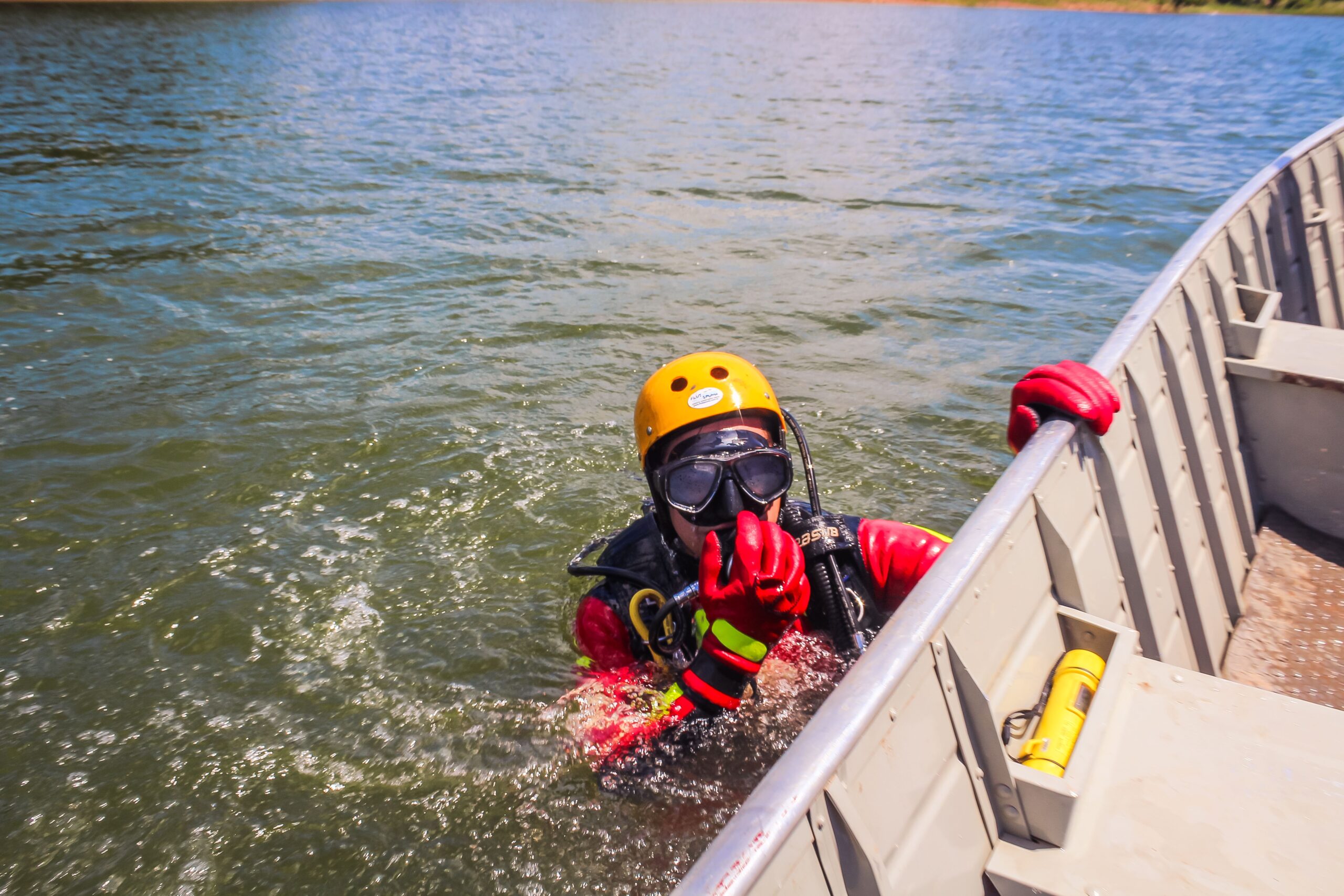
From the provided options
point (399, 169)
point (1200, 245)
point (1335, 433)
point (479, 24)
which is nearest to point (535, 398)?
point (1200, 245)

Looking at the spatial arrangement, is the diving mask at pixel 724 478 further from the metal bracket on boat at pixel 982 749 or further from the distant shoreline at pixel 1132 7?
the distant shoreline at pixel 1132 7

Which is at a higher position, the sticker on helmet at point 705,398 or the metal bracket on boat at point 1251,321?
the sticker on helmet at point 705,398

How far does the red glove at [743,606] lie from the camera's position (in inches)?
89.7

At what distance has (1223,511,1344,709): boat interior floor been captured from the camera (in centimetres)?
319

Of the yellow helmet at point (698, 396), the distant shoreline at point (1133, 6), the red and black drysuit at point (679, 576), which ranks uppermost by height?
the yellow helmet at point (698, 396)

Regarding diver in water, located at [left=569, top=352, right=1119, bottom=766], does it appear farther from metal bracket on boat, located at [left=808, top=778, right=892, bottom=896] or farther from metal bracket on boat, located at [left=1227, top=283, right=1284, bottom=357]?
metal bracket on boat, located at [left=1227, top=283, right=1284, bottom=357]

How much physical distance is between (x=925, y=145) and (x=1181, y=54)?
2205 cm

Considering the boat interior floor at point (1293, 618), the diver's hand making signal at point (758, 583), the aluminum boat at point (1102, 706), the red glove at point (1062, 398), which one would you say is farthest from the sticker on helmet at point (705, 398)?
the boat interior floor at point (1293, 618)

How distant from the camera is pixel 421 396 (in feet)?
20.9

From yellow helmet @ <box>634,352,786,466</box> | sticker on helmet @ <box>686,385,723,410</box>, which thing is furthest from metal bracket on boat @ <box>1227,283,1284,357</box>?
sticker on helmet @ <box>686,385,723,410</box>

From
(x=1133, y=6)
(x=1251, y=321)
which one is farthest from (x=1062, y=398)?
(x=1133, y=6)

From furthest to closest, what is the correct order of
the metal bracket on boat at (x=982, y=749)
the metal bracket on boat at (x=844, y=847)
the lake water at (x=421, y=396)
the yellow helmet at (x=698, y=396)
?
the lake water at (x=421, y=396)
the yellow helmet at (x=698, y=396)
the metal bracket on boat at (x=982, y=749)
the metal bracket on boat at (x=844, y=847)

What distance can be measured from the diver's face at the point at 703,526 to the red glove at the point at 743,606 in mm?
400

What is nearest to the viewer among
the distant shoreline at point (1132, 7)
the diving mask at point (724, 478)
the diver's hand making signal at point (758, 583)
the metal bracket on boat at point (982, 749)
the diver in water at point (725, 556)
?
the metal bracket on boat at point (982, 749)
